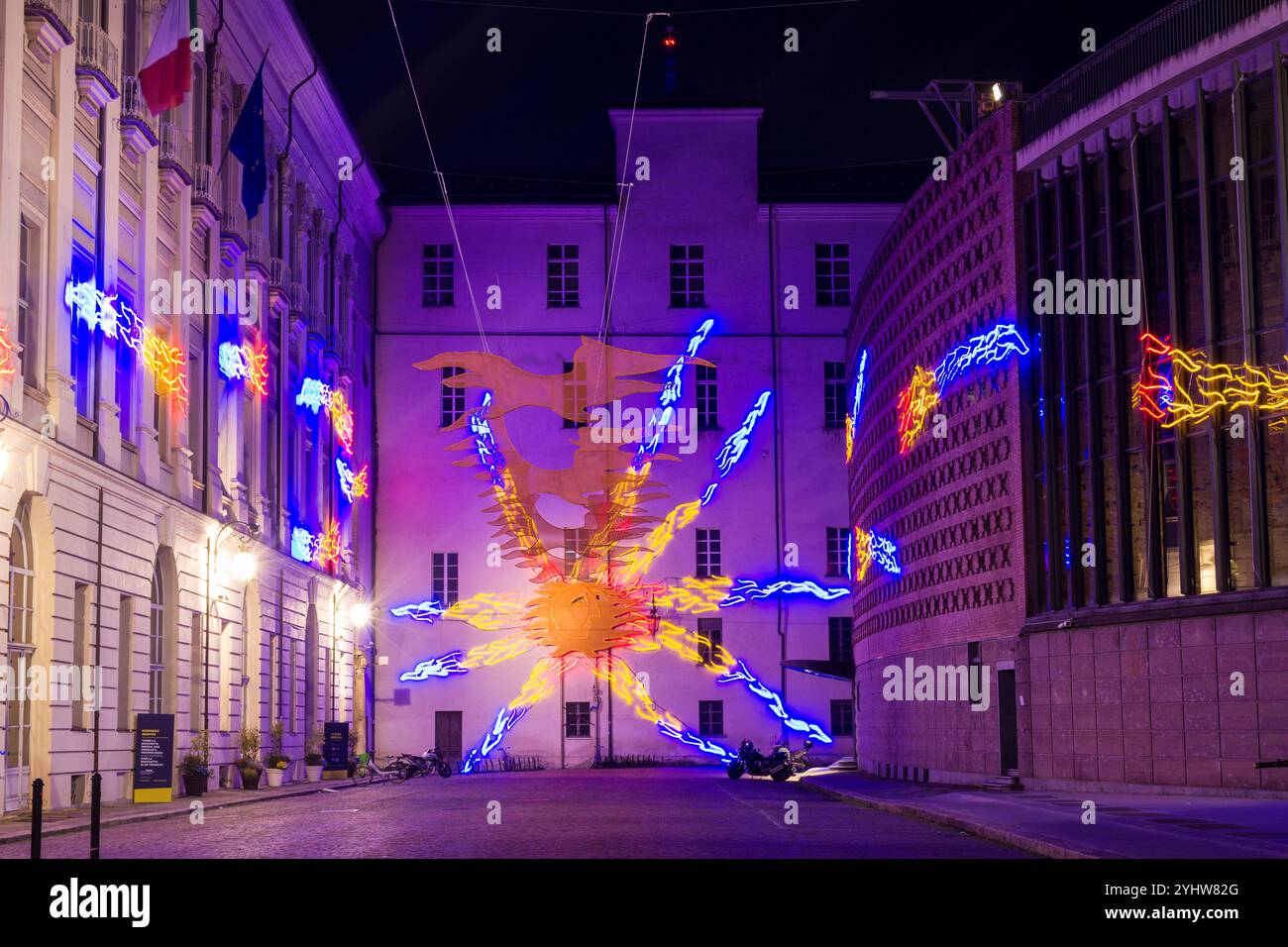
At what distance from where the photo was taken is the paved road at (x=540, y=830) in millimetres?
20156

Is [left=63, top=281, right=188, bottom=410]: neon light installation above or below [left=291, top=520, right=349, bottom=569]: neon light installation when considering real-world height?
above

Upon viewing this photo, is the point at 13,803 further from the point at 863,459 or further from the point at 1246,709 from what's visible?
the point at 863,459

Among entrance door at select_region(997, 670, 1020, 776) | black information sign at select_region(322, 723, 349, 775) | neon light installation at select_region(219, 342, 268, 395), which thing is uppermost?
neon light installation at select_region(219, 342, 268, 395)

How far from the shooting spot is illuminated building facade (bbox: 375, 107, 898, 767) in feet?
214

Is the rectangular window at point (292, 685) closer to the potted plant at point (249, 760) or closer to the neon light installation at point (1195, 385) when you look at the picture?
the potted plant at point (249, 760)

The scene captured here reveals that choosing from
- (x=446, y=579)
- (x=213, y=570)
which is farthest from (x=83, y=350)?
(x=446, y=579)

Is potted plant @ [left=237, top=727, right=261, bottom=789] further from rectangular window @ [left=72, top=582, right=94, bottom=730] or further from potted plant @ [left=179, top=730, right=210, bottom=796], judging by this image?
rectangular window @ [left=72, top=582, right=94, bottom=730]

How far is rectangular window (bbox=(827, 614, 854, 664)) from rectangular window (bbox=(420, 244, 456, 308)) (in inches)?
746

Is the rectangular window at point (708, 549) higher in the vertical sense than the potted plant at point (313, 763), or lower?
higher

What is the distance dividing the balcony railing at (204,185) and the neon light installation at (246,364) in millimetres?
3675

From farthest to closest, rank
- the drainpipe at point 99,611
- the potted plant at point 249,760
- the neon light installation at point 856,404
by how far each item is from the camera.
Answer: the neon light installation at point 856,404 → the potted plant at point 249,760 → the drainpipe at point 99,611

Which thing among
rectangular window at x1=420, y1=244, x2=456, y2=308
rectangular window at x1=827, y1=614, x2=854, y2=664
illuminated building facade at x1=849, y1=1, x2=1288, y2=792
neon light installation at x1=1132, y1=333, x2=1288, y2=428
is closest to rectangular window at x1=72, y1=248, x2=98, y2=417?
illuminated building facade at x1=849, y1=1, x2=1288, y2=792

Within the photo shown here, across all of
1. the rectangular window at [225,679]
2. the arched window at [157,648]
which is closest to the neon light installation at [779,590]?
the rectangular window at [225,679]
